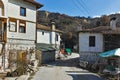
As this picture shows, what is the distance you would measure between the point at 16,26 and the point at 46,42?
1831 cm

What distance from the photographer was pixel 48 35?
53.6 metres

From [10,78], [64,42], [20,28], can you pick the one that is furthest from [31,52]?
[64,42]

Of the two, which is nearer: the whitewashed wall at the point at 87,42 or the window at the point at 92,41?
the whitewashed wall at the point at 87,42

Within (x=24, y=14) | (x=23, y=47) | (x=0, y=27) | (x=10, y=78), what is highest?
(x=24, y=14)

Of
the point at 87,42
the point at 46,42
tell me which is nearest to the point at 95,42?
the point at 87,42

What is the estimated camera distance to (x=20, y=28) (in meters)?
36.8

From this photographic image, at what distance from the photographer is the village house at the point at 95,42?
3994 centimetres

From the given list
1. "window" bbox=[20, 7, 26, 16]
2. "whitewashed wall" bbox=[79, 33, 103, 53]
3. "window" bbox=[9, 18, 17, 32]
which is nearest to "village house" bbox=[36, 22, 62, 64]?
"whitewashed wall" bbox=[79, 33, 103, 53]

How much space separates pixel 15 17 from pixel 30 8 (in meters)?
4.28

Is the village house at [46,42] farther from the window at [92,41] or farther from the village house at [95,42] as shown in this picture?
the window at [92,41]

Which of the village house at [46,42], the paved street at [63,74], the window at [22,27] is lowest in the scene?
the paved street at [63,74]

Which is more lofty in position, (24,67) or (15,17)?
(15,17)

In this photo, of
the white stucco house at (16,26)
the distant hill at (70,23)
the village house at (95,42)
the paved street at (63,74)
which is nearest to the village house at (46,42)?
the white stucco house at (16,26)

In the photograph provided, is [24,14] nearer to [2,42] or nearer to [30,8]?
[30,8]
